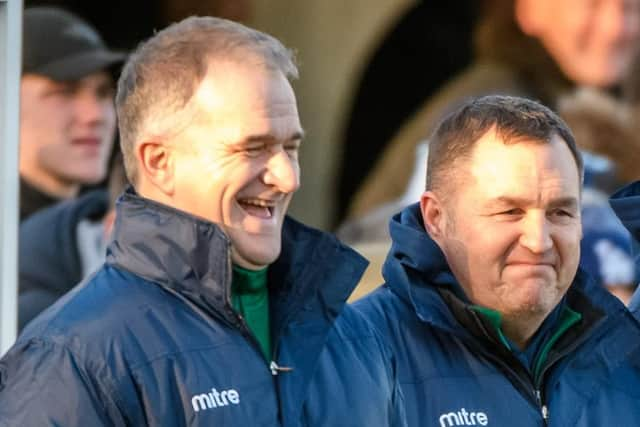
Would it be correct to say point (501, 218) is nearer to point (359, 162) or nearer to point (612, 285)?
point (612, 285)

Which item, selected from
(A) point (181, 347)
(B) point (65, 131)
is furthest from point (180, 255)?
(B) point (65, 131)

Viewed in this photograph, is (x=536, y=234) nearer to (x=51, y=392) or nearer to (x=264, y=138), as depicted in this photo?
(x=264, y=138)

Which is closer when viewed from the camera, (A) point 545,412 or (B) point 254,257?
(B) point 254,257

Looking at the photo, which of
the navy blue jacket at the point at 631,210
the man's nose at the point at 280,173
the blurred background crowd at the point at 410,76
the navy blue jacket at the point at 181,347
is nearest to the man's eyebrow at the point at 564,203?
the navy blue jacket at the point at 631,210

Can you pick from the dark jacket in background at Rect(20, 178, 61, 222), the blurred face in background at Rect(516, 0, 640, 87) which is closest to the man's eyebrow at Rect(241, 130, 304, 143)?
the dark jacket in background at Rect(20, 178, 61, 222)

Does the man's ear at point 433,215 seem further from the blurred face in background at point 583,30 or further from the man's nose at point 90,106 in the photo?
the blurred face in background at point 583,30

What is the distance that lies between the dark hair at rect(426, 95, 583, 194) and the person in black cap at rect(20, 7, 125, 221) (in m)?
2.14

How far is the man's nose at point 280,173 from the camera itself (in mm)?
3240

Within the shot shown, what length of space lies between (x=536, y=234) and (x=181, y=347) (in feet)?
3.41

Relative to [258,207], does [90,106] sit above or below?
below

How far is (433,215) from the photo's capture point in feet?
13.2

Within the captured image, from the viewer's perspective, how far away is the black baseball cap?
5.80 m

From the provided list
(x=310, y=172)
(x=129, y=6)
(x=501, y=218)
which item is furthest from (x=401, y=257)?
(x=310, y=172)

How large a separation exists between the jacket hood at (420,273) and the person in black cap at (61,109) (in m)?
2.11
